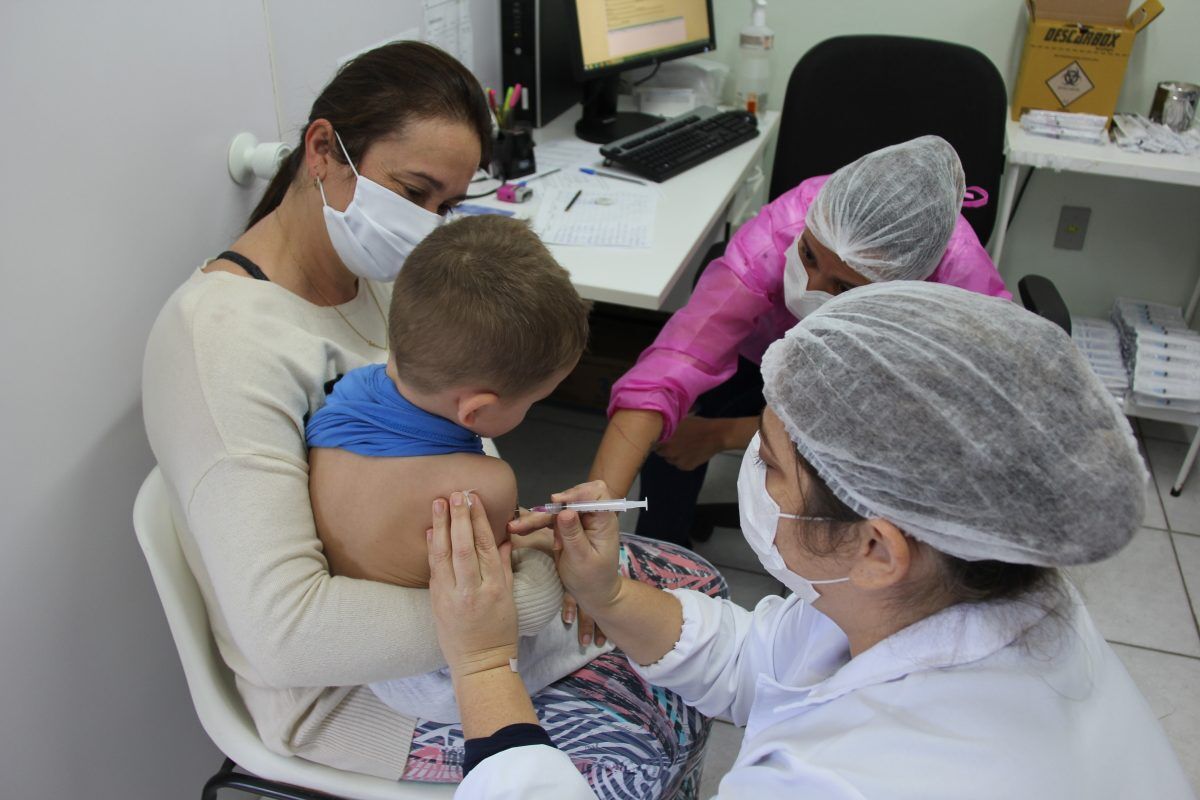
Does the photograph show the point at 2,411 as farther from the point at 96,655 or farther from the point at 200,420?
the point at 96,655

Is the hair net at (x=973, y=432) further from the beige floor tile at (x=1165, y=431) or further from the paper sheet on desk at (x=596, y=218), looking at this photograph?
the beige floor tile at (x=1165, y=431)

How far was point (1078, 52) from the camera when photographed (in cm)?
258

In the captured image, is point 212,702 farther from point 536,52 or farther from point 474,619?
point 536,52

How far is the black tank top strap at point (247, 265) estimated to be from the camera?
44.9 inches

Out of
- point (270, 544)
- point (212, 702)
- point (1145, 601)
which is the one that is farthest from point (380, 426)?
point (1145, 601)

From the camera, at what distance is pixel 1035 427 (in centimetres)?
70

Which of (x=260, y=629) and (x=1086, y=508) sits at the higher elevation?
(x=1086, y=508)

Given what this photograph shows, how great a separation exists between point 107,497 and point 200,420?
0.41 m

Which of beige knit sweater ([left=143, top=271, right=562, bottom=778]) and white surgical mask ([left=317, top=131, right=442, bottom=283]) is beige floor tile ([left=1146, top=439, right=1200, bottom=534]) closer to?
beige knit sweater ([left=143, top=271, right=562, bottom=778])

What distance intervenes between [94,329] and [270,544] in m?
0.49

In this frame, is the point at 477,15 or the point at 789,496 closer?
the point at 789,496

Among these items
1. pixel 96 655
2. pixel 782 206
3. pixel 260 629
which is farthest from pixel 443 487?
pixel 782 206

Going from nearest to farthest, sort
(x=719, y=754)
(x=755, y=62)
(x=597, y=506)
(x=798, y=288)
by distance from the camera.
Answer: (x=597, y=506) < (x=798, y=288) < (x=719, y=754) < (x=755, y=62)

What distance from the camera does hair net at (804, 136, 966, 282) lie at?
1.39 meters
